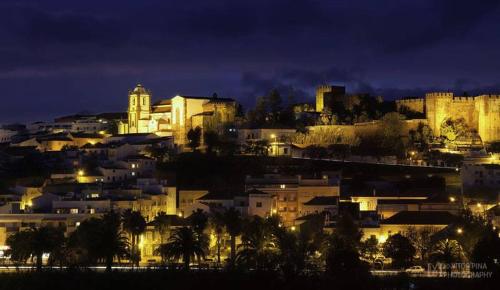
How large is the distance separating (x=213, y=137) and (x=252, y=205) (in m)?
13.3

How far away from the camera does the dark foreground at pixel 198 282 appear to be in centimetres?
3259

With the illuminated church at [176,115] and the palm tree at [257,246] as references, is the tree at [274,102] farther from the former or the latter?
the palm tree at [257,246]

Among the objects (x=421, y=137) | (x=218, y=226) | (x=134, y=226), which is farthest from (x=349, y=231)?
(x=421, y=137)

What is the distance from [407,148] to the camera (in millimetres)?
56781

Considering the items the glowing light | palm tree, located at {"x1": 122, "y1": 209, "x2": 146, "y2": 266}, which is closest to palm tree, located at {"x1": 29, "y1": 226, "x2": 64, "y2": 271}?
palm tree, located at {"x1": 122, "y1": 209, "x2": 146, "y2": 266}

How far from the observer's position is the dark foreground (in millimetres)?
32594

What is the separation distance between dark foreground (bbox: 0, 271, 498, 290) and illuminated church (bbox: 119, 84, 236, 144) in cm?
2554

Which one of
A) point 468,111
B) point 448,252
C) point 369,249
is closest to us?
point 448,252

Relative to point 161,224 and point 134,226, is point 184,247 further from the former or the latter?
point 161,224

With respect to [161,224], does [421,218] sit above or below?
above

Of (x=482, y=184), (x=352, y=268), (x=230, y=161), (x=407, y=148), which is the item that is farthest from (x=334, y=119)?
(x=352, y=268)

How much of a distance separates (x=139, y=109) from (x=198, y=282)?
30.9 meters

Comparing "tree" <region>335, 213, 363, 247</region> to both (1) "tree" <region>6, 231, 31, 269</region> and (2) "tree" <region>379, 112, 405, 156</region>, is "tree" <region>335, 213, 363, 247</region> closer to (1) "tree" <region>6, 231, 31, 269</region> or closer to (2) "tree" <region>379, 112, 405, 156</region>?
(1) "tree" <region>6, 231, 31, 269</region>

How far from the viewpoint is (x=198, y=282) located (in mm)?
33969
